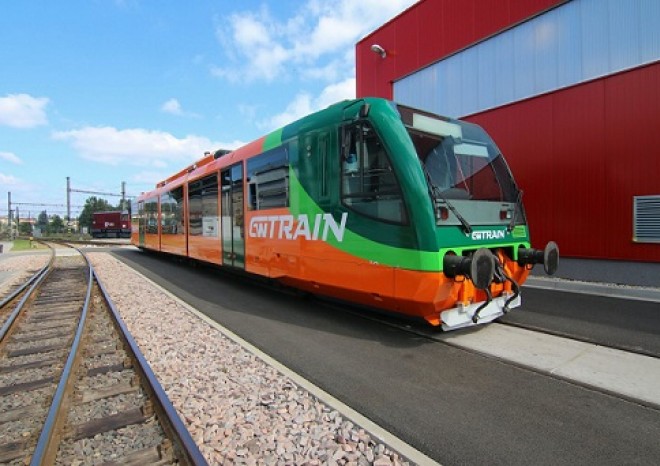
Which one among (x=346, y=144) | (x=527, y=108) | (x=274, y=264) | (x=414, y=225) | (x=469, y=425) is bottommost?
(x=469, y=425)

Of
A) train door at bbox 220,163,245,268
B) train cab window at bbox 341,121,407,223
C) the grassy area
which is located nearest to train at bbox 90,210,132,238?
the grassy area

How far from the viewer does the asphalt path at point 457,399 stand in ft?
9.14

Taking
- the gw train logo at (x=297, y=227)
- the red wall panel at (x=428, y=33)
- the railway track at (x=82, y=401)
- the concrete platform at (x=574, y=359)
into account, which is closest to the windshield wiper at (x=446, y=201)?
the gw train logo at (x=297, y=227)

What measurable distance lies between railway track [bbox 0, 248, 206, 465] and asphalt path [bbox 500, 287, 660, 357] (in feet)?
15.5

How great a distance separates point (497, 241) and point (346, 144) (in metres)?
2.35

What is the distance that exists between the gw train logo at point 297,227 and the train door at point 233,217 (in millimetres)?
598

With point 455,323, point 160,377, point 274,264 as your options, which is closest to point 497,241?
point 455,323

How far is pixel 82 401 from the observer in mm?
3676

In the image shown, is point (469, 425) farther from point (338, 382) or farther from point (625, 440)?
point (338, 382)

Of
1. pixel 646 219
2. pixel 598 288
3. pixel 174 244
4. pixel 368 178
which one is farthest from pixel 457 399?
pixel 174 244

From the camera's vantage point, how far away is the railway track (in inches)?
112

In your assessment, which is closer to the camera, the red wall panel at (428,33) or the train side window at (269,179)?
the train side window at (269,179)

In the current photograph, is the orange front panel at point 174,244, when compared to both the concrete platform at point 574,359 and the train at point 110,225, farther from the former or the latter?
the train at point 110,225

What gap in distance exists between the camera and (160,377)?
13.6 ft
